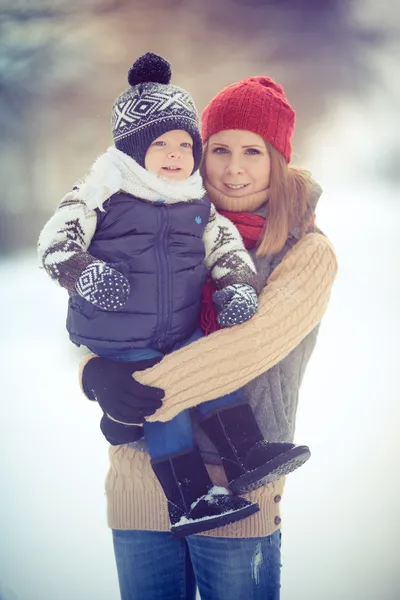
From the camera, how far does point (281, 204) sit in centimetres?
96

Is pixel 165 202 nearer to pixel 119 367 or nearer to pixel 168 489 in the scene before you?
pixel 119 367

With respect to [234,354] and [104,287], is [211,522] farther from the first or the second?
[104,287]

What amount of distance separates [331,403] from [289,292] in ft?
3.30


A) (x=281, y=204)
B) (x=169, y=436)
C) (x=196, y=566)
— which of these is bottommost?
(x=196, y=566)

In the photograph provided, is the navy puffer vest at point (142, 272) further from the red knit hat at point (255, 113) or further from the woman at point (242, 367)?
the red knit hat at point (255, 113)

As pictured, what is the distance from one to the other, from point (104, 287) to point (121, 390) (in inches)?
6.6

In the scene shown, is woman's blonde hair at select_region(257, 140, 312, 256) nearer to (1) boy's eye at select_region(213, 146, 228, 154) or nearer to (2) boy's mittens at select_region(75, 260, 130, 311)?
(1) boy's eye at select_region(213, 146, 228, 154)

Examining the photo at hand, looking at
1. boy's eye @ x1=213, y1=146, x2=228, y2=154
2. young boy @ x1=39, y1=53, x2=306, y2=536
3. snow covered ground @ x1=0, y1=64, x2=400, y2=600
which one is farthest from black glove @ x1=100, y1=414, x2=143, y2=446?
snow covered ground @ x1=0, y1=64, x2=400, y2=600

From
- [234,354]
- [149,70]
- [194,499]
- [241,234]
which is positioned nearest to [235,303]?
[234,354]

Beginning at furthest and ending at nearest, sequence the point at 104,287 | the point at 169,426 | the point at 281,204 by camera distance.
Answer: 1. the point at 281,204
2. the point at 169,426
3. the point at 104,287

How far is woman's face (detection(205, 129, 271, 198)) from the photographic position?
97cm

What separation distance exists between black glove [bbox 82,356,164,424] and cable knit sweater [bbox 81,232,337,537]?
0.02m

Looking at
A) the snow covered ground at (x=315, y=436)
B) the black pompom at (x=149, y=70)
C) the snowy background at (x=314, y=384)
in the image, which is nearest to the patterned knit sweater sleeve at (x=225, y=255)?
the black pompom at (x=149, y=70)

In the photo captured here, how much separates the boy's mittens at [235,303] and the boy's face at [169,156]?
205 mm
